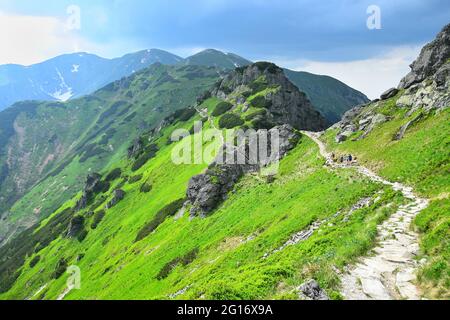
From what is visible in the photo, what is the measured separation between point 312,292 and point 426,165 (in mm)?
→ 23508

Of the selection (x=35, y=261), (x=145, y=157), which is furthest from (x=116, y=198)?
(x=35, y=261)

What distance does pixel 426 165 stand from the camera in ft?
106

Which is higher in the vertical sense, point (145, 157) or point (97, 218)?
point (145, 157)

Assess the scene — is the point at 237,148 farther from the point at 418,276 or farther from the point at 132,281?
the point at 418,276

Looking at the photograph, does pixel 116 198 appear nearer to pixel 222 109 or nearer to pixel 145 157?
pixel 145 157

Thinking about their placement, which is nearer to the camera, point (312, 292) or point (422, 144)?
point (312, 292)

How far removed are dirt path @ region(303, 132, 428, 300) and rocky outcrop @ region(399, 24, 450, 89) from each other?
2222 inches

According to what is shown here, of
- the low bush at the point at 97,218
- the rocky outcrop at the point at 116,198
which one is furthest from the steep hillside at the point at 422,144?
the low bush at the point at 97,218

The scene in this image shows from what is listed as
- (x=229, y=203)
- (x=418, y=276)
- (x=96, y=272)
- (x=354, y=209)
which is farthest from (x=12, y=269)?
(x=418, y=276)

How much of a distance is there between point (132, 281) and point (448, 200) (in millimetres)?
48221

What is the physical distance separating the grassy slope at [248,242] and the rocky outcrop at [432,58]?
26.4m

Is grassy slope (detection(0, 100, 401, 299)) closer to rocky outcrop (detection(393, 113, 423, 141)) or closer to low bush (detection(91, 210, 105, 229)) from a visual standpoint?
rocky outcrop (detection(393, 113, 423, 141))

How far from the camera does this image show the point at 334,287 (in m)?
15.8
